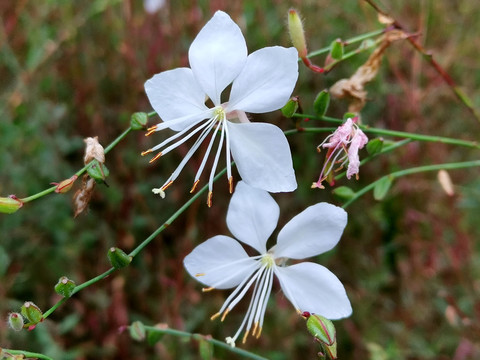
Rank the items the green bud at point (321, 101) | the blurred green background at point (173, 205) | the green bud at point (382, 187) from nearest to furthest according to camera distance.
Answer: the green bud at point (321, 101) → the green bud at point (382, 187) → the blurred green background at point (173, 205)

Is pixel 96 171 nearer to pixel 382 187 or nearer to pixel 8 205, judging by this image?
pixel 8 205

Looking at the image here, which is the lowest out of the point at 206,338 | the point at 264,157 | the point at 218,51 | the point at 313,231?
the point at 206,338

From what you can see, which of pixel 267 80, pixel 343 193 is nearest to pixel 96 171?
pixel 267 80

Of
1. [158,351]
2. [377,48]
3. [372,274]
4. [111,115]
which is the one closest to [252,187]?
[377,48]

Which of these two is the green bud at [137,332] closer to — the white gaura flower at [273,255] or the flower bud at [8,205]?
the white gaura flower at [273,255]

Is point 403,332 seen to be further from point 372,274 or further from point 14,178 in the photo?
point 14,178

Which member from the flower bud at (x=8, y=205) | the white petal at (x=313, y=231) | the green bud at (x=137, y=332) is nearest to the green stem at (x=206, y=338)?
the green bud at (x=137, y=332)

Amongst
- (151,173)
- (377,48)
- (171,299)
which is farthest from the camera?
(151,173)

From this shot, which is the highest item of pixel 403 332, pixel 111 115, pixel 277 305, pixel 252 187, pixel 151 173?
pixel 252 187
